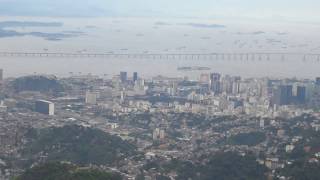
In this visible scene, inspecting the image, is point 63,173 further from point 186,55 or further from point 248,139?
point 186,55

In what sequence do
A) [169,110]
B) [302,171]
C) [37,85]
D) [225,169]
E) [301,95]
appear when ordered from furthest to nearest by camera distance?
[37,85] → [301,95] → [169,110] → [225,169] → [302,171]

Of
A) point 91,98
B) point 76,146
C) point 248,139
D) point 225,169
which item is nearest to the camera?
point 225,169

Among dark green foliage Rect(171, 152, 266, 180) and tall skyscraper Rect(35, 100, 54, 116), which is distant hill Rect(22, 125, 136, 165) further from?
tall skyscraper Rect(35, 100, 54, 116)

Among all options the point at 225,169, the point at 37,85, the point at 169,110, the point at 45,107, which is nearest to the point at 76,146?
the point at 225,169

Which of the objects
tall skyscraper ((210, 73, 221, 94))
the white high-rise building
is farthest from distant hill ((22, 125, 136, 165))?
tall skyscraper ((210, 73, 221, 94))

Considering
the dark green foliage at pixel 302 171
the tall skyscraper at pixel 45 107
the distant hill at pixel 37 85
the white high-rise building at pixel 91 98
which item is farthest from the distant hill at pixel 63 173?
the distant hill at pixel 37 85

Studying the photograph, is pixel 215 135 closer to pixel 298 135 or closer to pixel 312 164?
pixel 298 135

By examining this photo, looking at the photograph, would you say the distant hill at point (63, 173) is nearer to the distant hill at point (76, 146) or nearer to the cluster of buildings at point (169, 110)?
the cluster of buildings at point (169, 110)
